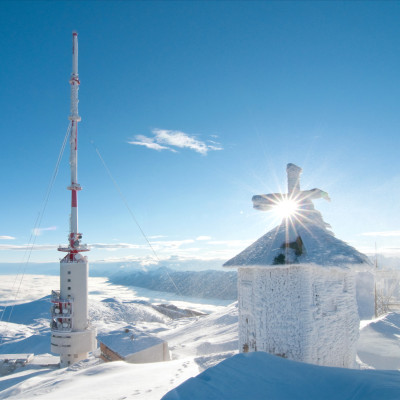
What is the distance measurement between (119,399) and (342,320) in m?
6.17

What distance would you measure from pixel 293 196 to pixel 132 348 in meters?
14.8

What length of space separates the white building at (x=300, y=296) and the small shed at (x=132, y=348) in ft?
39.6

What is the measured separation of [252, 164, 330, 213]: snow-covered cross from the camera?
1004cm

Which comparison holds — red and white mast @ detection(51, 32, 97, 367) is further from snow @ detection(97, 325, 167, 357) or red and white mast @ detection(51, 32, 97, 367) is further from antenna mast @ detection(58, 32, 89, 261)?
snow @ detection(97, 325, 167, 357)

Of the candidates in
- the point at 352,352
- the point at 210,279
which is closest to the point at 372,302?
the point at 352,352

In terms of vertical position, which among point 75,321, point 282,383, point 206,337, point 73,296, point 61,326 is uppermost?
point 282,383

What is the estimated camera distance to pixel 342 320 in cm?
870

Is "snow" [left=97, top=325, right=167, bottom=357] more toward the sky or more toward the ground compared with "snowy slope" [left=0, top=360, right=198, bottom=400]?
more toward the ground

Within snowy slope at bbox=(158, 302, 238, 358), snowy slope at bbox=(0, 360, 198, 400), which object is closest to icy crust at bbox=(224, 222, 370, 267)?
snowy slope at bbox=(0, 360, 198, 400)

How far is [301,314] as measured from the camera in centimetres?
796

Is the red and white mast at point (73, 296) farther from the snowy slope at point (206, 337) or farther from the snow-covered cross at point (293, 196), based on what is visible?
the snow-covered cross at point (293, 196)

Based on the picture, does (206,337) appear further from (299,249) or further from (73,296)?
(299,249)

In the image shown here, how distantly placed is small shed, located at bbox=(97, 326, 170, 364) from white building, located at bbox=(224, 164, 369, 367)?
12.1 meters

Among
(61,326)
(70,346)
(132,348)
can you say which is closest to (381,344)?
(132,348)
